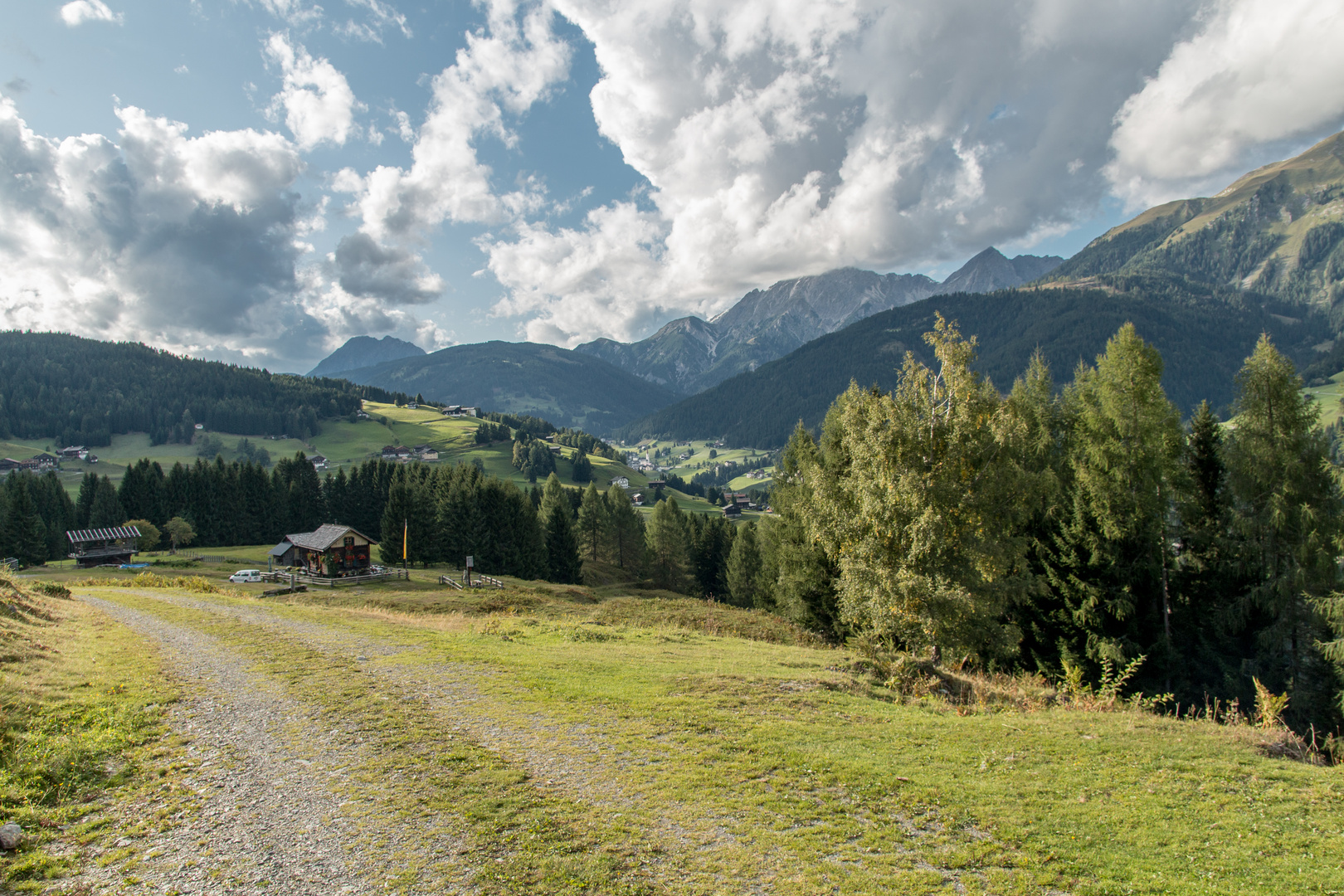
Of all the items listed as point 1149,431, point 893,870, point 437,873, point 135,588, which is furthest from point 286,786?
point 135,588

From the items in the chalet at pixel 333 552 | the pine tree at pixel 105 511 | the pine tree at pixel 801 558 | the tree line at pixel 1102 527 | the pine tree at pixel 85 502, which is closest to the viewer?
the tree line at pixel 1102 527

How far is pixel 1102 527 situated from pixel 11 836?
35.3 meters

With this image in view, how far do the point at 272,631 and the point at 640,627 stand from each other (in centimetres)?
1711

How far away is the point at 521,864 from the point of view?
7.92m

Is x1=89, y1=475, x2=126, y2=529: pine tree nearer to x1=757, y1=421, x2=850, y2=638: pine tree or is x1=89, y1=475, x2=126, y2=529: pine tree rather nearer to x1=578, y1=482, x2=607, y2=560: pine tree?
x1=578, y1=482, x2=607, y2=560: pine tree

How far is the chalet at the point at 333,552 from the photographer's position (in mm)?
62812

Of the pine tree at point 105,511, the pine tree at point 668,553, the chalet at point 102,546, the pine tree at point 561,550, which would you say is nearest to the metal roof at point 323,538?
the pine tree at point 561,550

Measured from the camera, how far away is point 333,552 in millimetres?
63281

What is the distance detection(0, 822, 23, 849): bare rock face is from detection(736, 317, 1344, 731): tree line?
884 inches

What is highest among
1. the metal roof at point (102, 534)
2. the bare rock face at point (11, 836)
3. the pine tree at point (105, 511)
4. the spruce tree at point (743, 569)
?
the pine tree at point (105, 511)

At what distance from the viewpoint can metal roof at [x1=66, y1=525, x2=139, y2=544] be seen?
74.6 meters

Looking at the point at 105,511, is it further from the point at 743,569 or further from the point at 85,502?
the point at 743,569

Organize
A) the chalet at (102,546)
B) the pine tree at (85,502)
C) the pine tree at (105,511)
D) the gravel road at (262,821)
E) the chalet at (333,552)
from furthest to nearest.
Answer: the pine tree at (85,502), the pine tree at (105,511), the chalet at (102,546), the chalet at (333,552), the gravel road at (262,821)

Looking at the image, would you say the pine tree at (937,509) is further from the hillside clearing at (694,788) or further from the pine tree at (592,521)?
the pine tree at (592,521)
